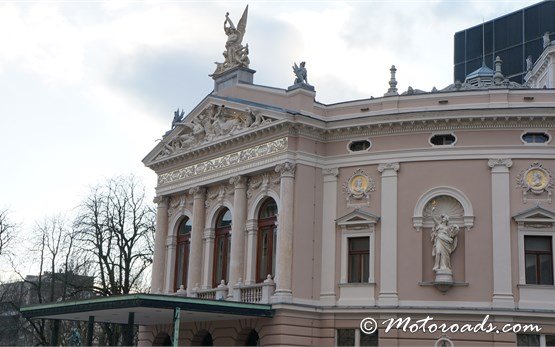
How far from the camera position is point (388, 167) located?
104 feet

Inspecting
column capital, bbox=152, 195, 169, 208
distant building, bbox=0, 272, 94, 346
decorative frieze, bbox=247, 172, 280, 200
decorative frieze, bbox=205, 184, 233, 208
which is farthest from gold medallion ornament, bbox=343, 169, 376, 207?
distant building, bbox=0, 272, 94, 346

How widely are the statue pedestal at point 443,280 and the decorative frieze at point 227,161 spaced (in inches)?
292

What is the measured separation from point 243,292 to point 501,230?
9979mm

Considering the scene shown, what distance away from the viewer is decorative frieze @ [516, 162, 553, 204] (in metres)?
30.3

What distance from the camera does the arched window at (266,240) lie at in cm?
3341

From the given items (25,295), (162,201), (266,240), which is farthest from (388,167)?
(25,295)

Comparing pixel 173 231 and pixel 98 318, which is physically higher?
pixel 173 231

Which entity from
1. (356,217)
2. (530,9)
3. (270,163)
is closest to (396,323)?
(356,217)

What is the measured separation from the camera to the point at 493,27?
55.0 meters

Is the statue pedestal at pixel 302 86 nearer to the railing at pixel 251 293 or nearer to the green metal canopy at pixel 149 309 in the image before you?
the railing at pixel 251 293

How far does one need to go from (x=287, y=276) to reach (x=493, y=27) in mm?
30025

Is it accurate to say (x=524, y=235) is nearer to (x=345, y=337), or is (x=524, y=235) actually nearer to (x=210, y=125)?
(x=345, y=337)

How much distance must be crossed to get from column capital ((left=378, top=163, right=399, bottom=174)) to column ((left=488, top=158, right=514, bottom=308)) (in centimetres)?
334

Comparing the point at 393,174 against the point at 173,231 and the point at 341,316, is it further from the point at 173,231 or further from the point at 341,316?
the point at 173,231
